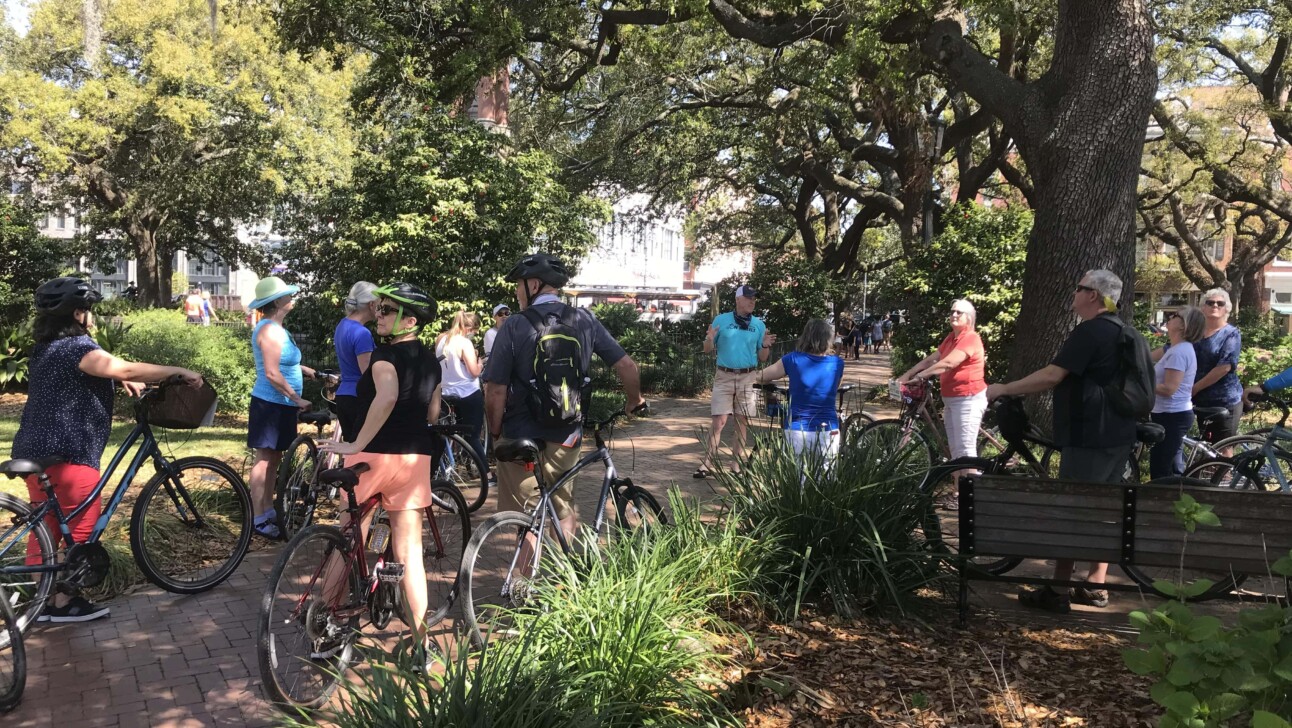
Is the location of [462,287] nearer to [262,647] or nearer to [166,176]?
[262,647]

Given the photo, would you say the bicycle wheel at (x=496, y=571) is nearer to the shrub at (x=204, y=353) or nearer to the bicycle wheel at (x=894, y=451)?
the bicycle wheel at (x=894, y=451)

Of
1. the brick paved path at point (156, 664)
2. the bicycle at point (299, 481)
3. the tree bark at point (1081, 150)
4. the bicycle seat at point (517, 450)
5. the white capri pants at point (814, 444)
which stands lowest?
the brick paved path at point (156, 664)

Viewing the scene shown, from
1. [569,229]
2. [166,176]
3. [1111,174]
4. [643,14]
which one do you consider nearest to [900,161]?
[643,14]

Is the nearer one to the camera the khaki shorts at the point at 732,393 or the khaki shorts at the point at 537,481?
the khaki shorts at the point at 537,481

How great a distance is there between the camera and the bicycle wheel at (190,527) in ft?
16.9

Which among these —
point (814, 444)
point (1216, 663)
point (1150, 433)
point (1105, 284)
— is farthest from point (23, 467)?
point (1150, 433)

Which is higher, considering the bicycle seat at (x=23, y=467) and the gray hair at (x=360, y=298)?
the gray hair at (x=360, y=298)

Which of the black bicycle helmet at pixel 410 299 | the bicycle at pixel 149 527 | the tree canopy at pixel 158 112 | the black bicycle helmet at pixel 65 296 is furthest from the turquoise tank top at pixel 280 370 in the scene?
the tree canopy at pixel 158 112

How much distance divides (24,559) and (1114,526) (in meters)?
5.33

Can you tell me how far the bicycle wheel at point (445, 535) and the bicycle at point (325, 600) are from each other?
1054 millimetres

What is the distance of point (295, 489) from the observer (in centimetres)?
629

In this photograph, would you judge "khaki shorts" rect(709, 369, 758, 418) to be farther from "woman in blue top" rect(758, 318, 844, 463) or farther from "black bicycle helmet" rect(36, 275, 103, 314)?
"black bicycle helmet" rect(36, 275, 103, 314)

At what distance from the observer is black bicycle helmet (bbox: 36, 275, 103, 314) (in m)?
4.53

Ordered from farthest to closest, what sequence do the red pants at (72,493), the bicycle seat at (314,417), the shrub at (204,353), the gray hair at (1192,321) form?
1. the shrub at (204,353)
2. the gray hair at (1192,321)
3. the bicycle seat at (314,417)
4. the red pants at (72,493)
